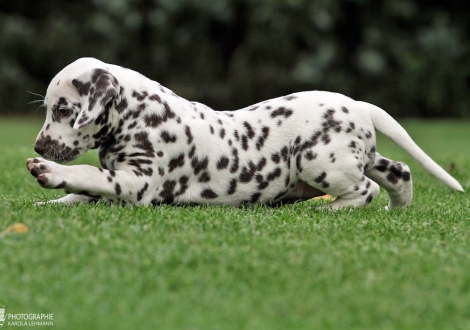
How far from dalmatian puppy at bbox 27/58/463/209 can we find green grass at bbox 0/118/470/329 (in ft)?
0.69

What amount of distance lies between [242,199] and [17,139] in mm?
8576

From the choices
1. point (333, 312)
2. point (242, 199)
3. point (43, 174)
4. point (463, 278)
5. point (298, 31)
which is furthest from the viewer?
point (298, 31)

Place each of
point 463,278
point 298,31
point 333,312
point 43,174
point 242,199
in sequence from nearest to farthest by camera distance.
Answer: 1. point 333,312
2. point 463,278
3. point 43,174
4. point 242,199
5. point 298,31

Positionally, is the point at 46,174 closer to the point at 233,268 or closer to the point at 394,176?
the point at 233,268

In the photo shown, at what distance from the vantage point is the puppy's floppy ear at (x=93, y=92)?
4.21m

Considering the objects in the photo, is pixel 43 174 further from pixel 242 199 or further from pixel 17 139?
pixel 17 139

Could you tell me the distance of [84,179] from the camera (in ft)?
13.5

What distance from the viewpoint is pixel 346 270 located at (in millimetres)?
3078

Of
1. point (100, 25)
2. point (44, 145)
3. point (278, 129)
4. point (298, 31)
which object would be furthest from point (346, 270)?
point (100, 25)

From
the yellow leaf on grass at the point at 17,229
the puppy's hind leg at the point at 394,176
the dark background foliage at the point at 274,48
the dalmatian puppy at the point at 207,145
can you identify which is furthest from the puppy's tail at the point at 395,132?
the dark background foliage at the point at 274,48

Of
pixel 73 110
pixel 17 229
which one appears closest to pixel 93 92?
pixel 73 110

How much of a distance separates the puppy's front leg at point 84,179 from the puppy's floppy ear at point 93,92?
10.6 inches

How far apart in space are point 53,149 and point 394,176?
7.29ft

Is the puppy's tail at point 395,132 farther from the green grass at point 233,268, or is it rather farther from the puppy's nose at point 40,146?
the puppy's nose at point 40,146
